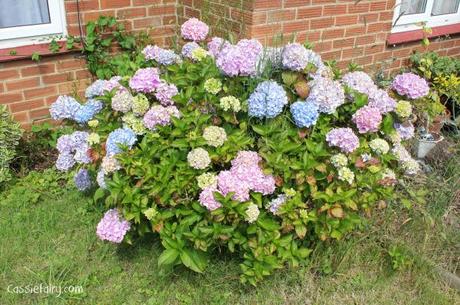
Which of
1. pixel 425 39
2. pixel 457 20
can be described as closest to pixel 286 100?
pixel 425 39

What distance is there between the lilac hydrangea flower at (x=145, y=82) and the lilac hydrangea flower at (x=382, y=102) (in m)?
1.18

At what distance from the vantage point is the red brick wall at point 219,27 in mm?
3699

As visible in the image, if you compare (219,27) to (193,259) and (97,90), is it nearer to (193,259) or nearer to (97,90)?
(97,90)

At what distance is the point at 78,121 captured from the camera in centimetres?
296

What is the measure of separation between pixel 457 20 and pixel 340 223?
3679mm

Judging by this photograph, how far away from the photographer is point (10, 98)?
12.4ft

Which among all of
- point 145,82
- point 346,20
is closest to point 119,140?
point 145,82

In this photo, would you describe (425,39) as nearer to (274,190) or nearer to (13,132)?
(274,190)

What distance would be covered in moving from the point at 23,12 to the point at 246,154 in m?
2.26

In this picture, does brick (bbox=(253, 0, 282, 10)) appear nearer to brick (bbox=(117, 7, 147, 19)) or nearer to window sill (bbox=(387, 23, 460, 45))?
brick (bbox=(117, 7, 147, 19))

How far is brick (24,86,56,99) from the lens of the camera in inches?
151

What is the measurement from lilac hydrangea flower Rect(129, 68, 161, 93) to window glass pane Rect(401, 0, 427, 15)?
3.12m

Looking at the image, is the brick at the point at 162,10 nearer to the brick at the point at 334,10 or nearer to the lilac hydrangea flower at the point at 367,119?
the brick at the point at 334,10

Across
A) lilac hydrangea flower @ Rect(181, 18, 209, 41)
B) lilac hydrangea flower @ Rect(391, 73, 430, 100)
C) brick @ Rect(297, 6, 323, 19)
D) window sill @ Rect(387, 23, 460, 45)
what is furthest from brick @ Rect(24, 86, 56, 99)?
window sill @ Rect(387, 23, 460, 45)
